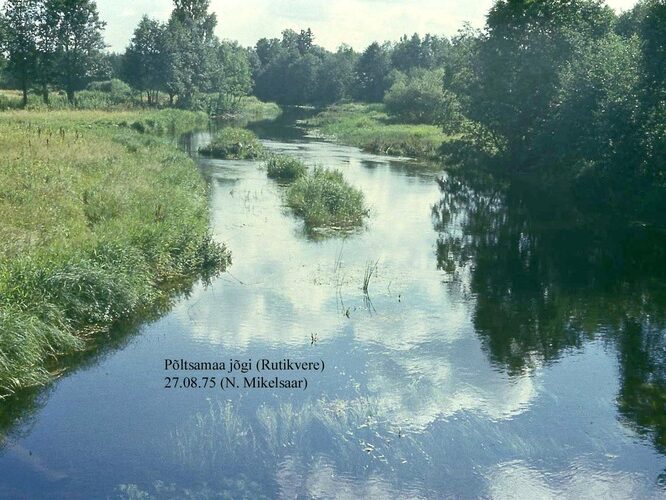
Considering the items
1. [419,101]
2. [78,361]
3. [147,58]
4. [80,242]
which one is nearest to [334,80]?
Answer: [147,58]

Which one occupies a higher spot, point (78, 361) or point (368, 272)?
point (368, 272)

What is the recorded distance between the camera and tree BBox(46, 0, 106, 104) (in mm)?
78250

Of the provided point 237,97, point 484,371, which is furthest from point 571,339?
point 237,97

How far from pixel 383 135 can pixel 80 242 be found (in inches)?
1982

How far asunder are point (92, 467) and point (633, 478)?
8.75 m

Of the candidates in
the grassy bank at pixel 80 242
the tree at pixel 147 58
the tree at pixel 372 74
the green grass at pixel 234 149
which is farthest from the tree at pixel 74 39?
the tree at pixel 372 74

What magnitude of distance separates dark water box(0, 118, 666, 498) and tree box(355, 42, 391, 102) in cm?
10340

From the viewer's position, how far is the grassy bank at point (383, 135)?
5738cm

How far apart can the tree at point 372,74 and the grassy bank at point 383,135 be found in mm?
31470

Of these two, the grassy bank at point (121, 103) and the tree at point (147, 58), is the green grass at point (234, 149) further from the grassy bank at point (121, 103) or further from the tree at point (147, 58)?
the tree at point (147, 58)

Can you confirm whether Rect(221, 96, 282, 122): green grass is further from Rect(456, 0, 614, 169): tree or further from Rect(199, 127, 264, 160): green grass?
Rect(456, 0, 614, 169): tree

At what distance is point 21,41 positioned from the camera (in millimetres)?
73688

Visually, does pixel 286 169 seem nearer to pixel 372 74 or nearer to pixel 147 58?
pixel 147 58

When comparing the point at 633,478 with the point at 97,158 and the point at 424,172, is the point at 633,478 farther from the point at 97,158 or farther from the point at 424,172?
the point at 424,172
